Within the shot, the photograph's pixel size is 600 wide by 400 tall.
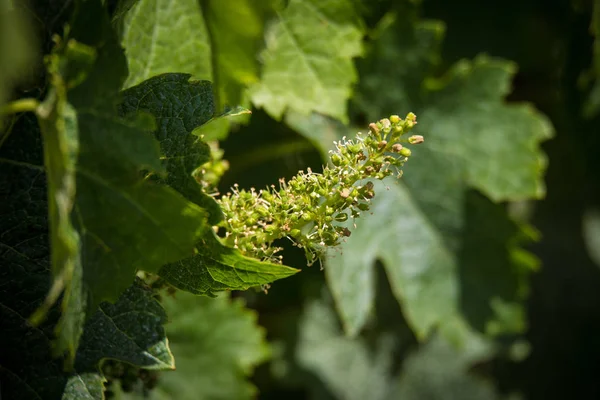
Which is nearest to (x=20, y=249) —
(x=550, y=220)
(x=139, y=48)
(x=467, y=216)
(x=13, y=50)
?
(x=13, y=50)

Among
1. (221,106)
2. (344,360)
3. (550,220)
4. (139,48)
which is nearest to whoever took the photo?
(221,106)

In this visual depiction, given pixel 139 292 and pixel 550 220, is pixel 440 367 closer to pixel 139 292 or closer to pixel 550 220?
pixel 550 220

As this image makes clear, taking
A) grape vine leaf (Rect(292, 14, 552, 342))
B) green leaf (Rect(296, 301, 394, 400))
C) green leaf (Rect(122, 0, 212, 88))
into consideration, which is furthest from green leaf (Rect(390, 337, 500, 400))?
green leaf (Rect(122, 0, 212, 88))

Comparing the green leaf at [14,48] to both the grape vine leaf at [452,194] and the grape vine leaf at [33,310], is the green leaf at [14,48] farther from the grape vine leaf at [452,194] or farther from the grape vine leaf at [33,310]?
the grape vine leaf at [452,194]

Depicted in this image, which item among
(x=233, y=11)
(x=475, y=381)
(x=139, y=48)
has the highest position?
(x=233, y=11)

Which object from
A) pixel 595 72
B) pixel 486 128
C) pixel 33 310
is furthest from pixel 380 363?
pixel 33 310
